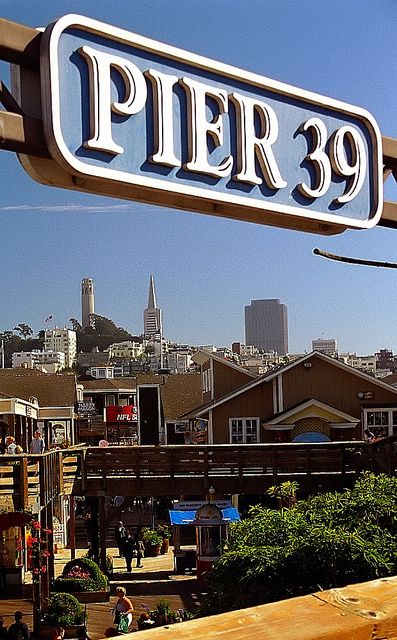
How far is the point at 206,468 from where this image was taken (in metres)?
21.5

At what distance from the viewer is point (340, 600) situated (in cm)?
171

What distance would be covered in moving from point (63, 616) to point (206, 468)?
598 centimetres

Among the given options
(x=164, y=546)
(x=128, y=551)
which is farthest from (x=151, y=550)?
(x=128, y=551)

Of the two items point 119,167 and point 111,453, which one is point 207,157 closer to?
point 119,167

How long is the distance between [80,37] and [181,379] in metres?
45.3

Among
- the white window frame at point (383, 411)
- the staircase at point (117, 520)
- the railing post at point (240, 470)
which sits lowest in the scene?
the staircase at point (117, 520)

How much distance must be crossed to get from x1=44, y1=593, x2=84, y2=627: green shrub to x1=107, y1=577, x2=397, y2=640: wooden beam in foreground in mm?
15803

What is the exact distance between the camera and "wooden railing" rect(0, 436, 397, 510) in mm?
21250

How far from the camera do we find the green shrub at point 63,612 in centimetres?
1655

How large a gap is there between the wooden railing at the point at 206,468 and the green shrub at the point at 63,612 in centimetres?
396

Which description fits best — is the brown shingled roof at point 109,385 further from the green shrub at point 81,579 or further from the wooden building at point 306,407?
the green shrub at point 81,579

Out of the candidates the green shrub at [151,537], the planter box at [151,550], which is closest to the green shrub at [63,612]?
the planter box at [151,550]

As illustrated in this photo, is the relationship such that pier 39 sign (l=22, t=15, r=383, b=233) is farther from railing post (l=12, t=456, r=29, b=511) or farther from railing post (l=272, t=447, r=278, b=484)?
railing post (l=272, t=447, r=278, b=484)

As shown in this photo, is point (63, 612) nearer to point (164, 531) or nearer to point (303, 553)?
point (164, 531)
